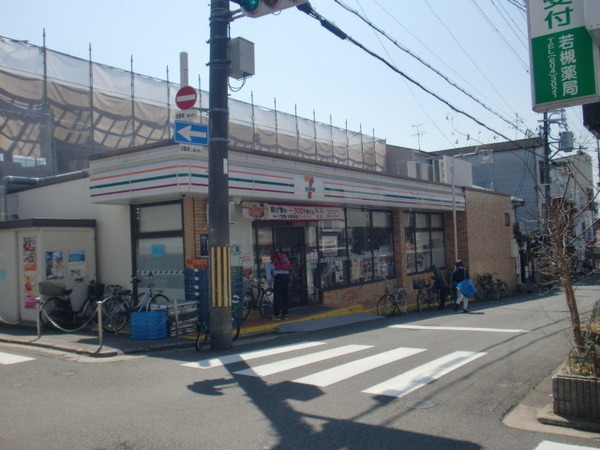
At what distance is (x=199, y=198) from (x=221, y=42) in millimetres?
4257

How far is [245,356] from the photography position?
9.69m

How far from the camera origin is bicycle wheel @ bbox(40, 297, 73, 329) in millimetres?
13047

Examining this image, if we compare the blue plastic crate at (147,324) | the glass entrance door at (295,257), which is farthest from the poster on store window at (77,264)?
the glass entrance door at (295,257)

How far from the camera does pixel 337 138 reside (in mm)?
32594

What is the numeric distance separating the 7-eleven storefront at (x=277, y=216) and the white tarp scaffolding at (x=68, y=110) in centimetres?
484

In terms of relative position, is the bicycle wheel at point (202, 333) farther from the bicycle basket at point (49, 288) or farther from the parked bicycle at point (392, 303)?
the parked bicycle at point (392, 303)

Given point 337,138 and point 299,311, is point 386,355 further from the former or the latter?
point 337,138

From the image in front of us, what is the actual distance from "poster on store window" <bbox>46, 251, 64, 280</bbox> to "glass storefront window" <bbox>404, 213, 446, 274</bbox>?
1352 cm

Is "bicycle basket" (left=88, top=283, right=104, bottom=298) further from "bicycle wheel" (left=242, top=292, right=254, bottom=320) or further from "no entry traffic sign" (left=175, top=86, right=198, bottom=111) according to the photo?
"no entry traffic sign" (left=175, top=86, right=198, bottom=111)

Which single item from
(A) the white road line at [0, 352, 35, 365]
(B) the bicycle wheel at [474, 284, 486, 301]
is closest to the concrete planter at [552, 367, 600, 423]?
Result: (A) the white road line at [0, 352, 35, 365]

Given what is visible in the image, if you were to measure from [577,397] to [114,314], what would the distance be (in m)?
10.3

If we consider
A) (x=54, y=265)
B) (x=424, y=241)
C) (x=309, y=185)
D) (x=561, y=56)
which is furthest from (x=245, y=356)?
(x=424, y=241)

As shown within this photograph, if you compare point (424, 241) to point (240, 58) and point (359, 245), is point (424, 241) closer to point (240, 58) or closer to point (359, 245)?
point (359, 245)

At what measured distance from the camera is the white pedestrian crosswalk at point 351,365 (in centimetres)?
746
